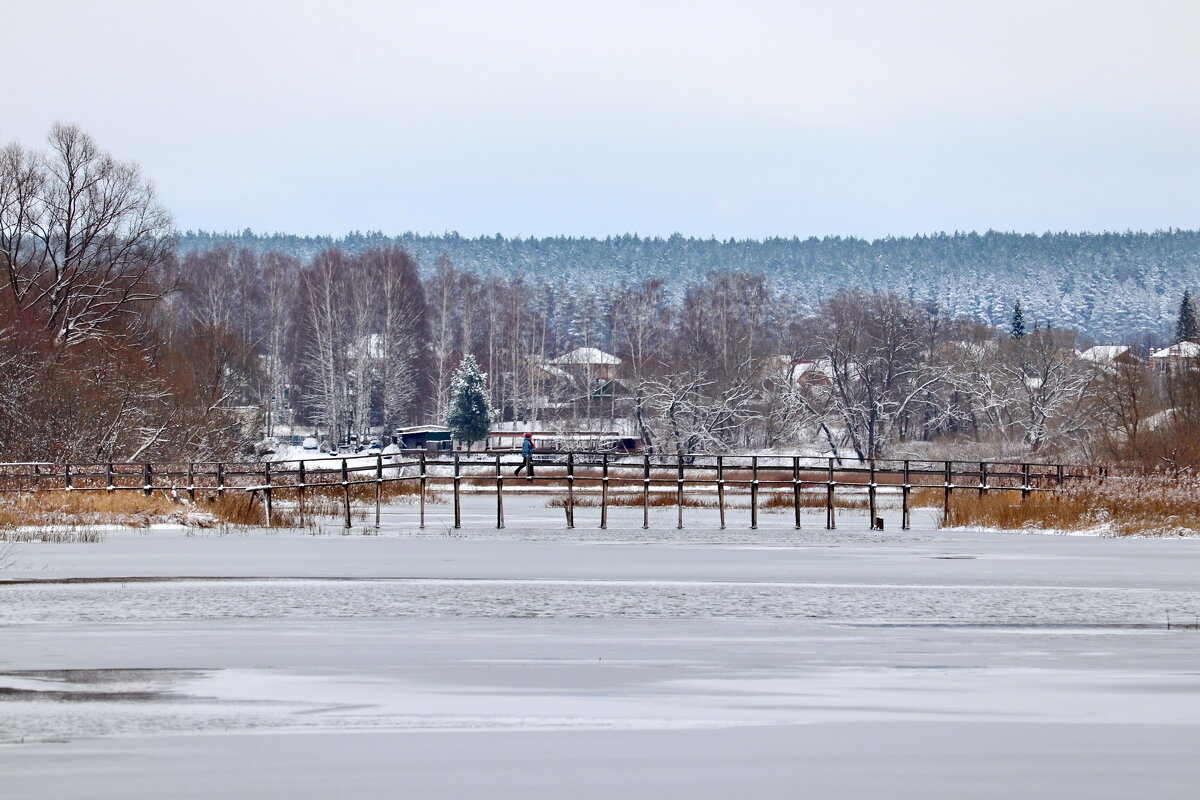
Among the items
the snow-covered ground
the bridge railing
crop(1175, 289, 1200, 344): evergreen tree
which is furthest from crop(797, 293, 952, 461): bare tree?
the snow-covered ground

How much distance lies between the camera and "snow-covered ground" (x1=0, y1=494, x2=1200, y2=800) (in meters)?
7.30

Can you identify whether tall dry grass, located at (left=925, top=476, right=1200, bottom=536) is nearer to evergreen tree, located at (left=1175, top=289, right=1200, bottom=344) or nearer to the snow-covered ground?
the snow-covered ground

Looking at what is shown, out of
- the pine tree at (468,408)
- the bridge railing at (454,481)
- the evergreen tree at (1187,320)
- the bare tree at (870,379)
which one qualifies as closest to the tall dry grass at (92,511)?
the bridge railing at (454,481)

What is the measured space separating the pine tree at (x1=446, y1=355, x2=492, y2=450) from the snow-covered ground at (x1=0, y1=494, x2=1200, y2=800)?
7550 cm

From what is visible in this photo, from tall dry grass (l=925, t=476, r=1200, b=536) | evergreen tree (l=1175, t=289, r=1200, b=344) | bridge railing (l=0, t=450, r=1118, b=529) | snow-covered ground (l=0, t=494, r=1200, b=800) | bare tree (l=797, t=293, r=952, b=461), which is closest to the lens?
snow-covered ground (l=0, t=494, r=1200, b=800)

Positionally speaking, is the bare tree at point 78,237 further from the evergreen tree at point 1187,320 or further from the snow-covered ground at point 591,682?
the evergreen tree at point 1187,320

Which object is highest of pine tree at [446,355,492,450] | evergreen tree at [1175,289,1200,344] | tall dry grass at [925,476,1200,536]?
evergreen tree at [1175,289,1200,344]

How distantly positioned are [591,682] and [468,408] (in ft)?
284

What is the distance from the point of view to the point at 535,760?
7.62 m

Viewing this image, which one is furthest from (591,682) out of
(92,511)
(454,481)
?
(454,481)

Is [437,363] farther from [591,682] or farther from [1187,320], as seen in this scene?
[591,682]

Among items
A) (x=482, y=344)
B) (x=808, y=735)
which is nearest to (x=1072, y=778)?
(x=808, y=735)

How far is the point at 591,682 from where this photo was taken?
10.1m

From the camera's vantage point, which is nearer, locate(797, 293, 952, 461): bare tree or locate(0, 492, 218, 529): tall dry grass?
locate(0, 492, 218, 529): tall dry grass
